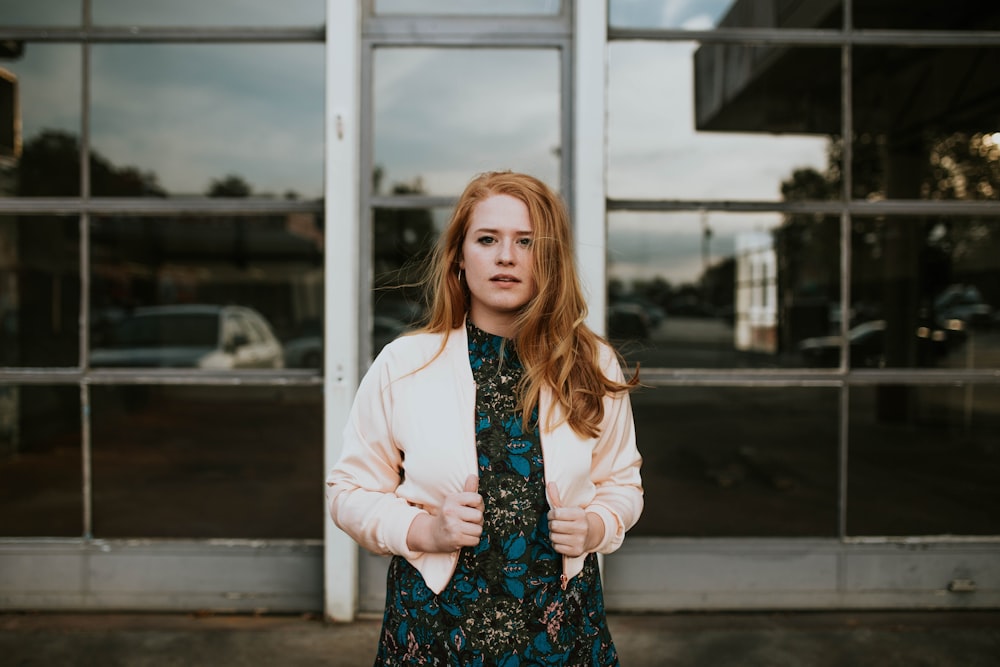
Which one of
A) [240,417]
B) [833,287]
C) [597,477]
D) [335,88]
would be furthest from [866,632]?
[335,88]

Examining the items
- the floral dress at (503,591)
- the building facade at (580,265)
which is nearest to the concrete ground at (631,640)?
the building facade at (580,265)

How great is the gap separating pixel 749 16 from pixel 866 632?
2.95m

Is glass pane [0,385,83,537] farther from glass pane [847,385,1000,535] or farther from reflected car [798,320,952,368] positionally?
glass pane [847,385,1000,535]

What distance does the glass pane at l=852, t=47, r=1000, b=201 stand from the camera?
367cm

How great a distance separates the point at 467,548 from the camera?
155 cm

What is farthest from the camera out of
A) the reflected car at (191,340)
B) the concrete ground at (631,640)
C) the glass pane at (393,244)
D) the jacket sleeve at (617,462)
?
the reflected car at (191,340)

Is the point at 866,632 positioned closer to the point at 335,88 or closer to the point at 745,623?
the point at 745,623

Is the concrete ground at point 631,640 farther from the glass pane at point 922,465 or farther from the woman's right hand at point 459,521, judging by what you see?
the woman's right hand at point 459,521

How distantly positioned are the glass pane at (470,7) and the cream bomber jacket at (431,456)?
7.88ft

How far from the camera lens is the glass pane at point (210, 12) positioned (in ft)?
12.1

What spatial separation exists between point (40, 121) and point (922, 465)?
16.3 ft

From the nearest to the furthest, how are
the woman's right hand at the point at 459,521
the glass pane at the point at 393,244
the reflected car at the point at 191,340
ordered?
the woman's right hand at the point at 459,521 < the glass pane at the point at 393,244 < the reflected car at the point at 191,340

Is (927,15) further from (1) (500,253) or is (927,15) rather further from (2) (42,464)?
(2) (42,464)

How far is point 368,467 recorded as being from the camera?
1628 mm
